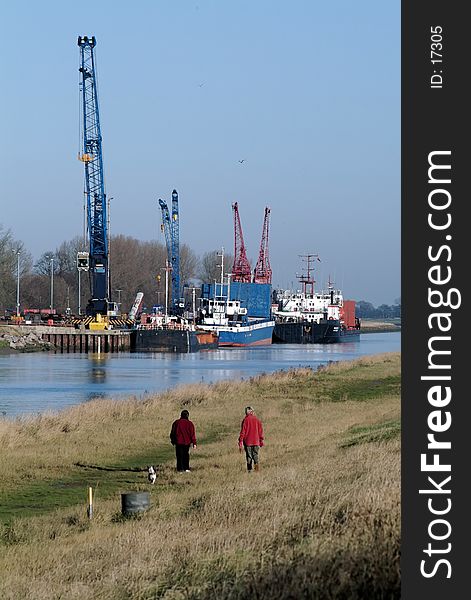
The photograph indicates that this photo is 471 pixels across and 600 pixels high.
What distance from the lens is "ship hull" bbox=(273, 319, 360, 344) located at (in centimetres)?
13875

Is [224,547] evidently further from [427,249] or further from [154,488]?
[154,488]

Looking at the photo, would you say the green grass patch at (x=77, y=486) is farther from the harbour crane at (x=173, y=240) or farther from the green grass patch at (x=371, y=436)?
the harbour crane at (x=173, y=240)

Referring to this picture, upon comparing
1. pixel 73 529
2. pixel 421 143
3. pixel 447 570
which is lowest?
pixel 73 529

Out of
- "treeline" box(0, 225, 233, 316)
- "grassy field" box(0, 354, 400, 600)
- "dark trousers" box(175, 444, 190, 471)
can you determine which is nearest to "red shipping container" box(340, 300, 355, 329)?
"treeline" box(0, 225, 233, 316)

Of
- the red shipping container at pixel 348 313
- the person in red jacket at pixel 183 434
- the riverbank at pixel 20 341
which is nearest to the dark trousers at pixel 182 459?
the person in red jacket at pixel 183 434

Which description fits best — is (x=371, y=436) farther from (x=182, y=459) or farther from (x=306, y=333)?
(x=306, y=333)

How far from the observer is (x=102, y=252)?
10444 cm

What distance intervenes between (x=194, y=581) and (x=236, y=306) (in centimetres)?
11665

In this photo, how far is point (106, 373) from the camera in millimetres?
68500

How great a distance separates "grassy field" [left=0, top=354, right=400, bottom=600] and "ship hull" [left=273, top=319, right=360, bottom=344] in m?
107

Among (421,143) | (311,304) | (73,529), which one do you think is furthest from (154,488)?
(311,304)

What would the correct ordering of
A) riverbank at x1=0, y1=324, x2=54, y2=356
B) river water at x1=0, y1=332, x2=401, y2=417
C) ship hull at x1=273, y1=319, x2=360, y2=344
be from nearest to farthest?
river water at x1=0, y1=332, x2=401, y2=417 < riverbank at x1=0, y1=324, x2=54, y2=356 < ship hull at x1=273, y1=319, x2=360, y2=344

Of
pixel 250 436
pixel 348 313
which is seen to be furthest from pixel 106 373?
pixel 348 313

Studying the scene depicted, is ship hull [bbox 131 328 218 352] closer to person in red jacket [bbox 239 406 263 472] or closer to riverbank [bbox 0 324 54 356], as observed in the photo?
riverbank [bbox 0 324 54 356]
